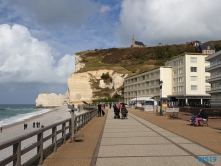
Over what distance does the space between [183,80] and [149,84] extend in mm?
17351

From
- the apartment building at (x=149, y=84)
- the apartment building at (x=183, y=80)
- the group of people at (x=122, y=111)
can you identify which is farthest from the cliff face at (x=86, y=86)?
the group of people at (x=122, y=111)

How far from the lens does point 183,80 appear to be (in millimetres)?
66500

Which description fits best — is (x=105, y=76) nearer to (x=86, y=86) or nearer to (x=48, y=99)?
(x=86, y=86)

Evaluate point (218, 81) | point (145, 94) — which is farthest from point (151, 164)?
point (145, 94)

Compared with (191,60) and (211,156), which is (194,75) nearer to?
(191,60)

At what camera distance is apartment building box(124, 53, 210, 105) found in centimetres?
6456

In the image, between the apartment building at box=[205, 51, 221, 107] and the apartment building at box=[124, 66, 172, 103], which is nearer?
the apartment building at box=[205, 51, 221, 107]

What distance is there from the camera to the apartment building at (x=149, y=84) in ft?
241

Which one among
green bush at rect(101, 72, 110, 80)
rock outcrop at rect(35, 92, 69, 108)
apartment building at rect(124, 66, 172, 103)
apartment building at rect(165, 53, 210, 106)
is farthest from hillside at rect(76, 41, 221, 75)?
apartment building at rect(165, 53, 210, 106)

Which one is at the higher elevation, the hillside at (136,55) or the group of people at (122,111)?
the hillside at (136,55)

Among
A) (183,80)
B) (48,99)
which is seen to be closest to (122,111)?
(183,80)

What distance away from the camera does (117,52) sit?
506ft

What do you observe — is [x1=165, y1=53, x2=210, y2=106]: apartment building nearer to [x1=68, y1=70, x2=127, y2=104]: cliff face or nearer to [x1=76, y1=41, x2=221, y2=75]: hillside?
[x1=68, y1=70, x2=127, y2=104]: cliff face

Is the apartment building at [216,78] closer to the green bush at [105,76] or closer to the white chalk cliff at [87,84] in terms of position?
the white chalk cliff at [87,84]
